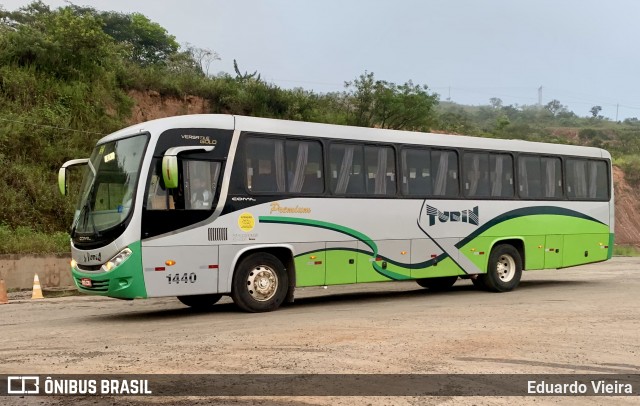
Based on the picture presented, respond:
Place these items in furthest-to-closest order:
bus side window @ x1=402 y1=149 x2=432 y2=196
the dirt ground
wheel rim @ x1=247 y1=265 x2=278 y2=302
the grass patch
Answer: the grass patch, bus side window @ x1=402 y1=149 x2=432 y2=196, wheel rim @ x1=247 y1=265 x2=278 y2=302, the dirt ground

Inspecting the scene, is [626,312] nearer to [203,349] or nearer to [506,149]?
[506,149]

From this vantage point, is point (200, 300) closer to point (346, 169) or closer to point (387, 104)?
point (346, 169)

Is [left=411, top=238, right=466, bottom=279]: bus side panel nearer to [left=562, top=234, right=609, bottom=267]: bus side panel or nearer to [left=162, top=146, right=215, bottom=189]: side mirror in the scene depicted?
[left=562, top=234, right=609, bottom=267]: bus side panel

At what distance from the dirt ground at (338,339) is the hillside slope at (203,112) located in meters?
21.8

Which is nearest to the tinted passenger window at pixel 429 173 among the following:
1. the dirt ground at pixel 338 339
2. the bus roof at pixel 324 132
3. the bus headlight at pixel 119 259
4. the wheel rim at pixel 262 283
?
the bus roof at pixel 324 132

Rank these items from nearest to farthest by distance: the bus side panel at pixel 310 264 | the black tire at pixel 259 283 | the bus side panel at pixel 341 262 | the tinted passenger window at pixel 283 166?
the black tire at pixel 259 283
the tinted passenger window at pixel 283 166
the bus side panel at pixel 310 264
the bus side panel at pixel 341 262

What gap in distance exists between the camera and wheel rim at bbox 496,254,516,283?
16.8 m

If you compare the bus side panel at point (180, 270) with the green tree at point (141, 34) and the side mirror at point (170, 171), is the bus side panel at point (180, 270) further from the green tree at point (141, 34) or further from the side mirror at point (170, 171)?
the green tree at point (141, 34)

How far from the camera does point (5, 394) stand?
6.32 m

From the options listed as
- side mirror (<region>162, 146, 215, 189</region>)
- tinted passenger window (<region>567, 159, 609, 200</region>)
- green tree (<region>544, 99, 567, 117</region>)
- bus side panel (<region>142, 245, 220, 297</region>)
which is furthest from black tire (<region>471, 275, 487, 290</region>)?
A: green tree (<region>544, 99, 567, 117</region>)

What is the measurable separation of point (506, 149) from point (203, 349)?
10837 millimetres

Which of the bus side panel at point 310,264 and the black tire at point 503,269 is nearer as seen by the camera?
the bus side panel at point 310,264

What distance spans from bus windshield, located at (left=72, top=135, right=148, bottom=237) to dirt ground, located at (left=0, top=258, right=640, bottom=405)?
1.68 m

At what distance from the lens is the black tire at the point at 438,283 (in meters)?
18.0
